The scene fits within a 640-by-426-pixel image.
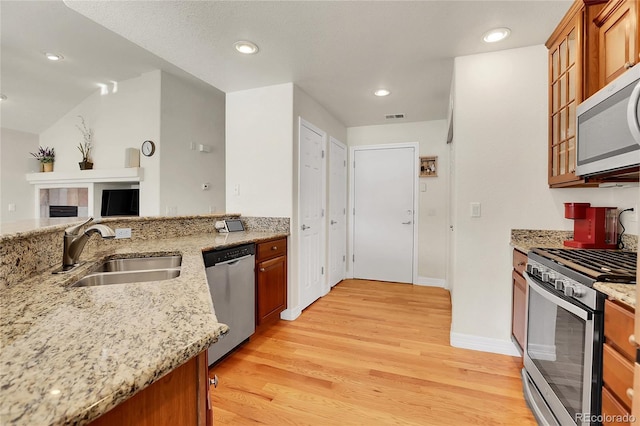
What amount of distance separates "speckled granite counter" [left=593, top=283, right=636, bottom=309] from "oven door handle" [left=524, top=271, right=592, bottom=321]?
0.42ft

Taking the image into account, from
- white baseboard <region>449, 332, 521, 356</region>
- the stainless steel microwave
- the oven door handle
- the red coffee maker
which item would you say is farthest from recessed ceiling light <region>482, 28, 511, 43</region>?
white baseboard <region>449, 332, 521, 356</region>

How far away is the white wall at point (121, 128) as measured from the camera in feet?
13.6

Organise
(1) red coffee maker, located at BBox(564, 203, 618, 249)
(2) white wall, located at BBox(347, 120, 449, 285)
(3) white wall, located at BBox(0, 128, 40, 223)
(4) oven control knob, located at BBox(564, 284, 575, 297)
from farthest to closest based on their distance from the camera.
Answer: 1. (3) white wall, located at BBox(0, 128, 40, 223)
2. (2) white wall, located at BBox(347, 120, 449, 285)
3. (1) red coffee maker, located at BBox(564, 203, 618, 249)
4. (4) oven control knob, located at BBox(564, 284, 575, 297)

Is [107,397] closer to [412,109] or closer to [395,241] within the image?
[412,109]

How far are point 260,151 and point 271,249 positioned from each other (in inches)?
41.3

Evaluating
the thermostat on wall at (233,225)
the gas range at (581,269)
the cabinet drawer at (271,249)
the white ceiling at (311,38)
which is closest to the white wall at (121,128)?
the white ceiling at (311,38)

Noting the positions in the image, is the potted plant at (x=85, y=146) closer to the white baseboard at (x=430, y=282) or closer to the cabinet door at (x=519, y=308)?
the white baseboard at (x=430, y=282)

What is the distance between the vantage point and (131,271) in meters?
1.65

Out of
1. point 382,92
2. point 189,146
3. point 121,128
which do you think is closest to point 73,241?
point 382,92

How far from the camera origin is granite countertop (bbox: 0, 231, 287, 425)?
1.46ft

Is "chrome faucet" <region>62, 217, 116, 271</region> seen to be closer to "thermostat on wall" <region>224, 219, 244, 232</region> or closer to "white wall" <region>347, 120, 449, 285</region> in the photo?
"thermostat on wall" <region>224, 219, 244, 232</region>

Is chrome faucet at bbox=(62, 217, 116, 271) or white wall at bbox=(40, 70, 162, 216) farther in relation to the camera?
white wall at bbox=(40, 70, 162, 216)

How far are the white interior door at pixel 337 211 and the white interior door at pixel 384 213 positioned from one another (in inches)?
7.4

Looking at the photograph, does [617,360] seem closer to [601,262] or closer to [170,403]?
[601,262]
